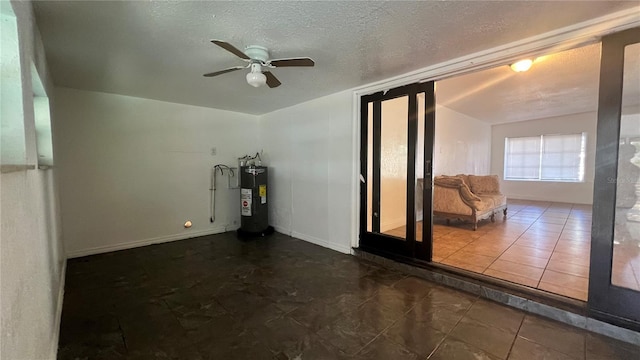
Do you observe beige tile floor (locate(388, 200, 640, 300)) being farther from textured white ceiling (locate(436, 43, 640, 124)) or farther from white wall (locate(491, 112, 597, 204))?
white wall (locate(491, 112, 597, 204))

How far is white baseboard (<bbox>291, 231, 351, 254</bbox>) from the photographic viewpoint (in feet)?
12.0

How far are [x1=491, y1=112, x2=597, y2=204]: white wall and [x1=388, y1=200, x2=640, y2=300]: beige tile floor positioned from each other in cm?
200

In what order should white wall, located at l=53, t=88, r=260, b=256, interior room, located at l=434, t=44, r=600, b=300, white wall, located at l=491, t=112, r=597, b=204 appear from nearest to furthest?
interior room, located at l=434, t=44, r=600, b=300 → white wall, located at l=53, t=88, r=260, b=256 → white wall, located at l=491, t=112, r=597, b=204

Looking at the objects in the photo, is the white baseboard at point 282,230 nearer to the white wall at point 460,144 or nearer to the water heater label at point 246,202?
the water heater label at point 246,202

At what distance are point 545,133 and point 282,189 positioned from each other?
7.74 metres

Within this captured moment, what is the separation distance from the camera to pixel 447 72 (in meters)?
2.66

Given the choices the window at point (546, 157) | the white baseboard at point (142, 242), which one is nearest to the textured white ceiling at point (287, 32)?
the white baseboard at point (142, 242)

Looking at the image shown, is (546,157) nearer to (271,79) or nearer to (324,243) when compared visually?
(324,243)

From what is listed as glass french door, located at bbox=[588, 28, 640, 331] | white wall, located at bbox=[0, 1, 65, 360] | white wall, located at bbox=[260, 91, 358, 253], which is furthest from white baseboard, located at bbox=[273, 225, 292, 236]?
glass french door, located at bbox=[588, 28, 640, 331]

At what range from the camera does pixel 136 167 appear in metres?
3.93

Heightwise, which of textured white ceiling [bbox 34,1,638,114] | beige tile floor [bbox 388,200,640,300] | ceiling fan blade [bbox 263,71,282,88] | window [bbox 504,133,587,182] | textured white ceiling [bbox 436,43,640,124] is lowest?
beige tile floor [bbox 388,200,640,300]

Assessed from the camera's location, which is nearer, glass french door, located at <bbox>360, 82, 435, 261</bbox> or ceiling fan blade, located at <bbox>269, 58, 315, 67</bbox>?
ceiling fan blade, located at <bbox>269, 58, 315, 67</bbox>

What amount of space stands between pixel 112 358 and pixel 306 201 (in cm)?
297

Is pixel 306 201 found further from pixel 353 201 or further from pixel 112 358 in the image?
pixel 112 358
